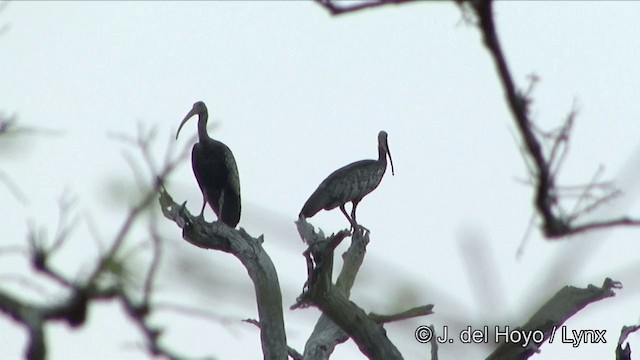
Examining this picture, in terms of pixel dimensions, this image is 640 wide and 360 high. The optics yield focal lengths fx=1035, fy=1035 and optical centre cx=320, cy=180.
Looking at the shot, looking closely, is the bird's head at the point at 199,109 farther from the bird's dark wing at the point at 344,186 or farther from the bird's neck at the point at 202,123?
the bird's dark wing at the point at 344,186

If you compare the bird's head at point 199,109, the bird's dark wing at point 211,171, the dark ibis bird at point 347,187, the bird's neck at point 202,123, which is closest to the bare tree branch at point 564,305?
the dark ibis bird at point 347,187

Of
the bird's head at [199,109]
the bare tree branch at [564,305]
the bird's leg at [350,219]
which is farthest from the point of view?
the bird's head at [199,109]

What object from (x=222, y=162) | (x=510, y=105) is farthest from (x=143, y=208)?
(x=222, y=162)

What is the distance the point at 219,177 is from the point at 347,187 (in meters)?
1.37

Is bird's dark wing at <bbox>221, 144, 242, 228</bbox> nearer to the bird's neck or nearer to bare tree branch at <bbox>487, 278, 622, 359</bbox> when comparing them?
the bird's neck

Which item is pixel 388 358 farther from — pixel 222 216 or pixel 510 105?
pixel 510 105

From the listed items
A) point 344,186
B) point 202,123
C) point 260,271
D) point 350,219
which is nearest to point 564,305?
point 260,271

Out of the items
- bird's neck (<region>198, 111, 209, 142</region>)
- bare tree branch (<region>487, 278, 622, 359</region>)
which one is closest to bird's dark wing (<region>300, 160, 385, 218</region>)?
bird's neck (<region>198, 111, 209, 142</region>)

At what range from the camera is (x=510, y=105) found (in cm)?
216

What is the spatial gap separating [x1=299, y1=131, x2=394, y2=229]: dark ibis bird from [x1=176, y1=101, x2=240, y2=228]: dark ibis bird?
1.06 m

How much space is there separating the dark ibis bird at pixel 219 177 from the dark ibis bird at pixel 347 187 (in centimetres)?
106

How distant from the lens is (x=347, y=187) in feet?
34.5

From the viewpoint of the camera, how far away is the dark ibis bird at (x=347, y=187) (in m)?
10.1

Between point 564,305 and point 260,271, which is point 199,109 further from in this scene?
point 564,305
